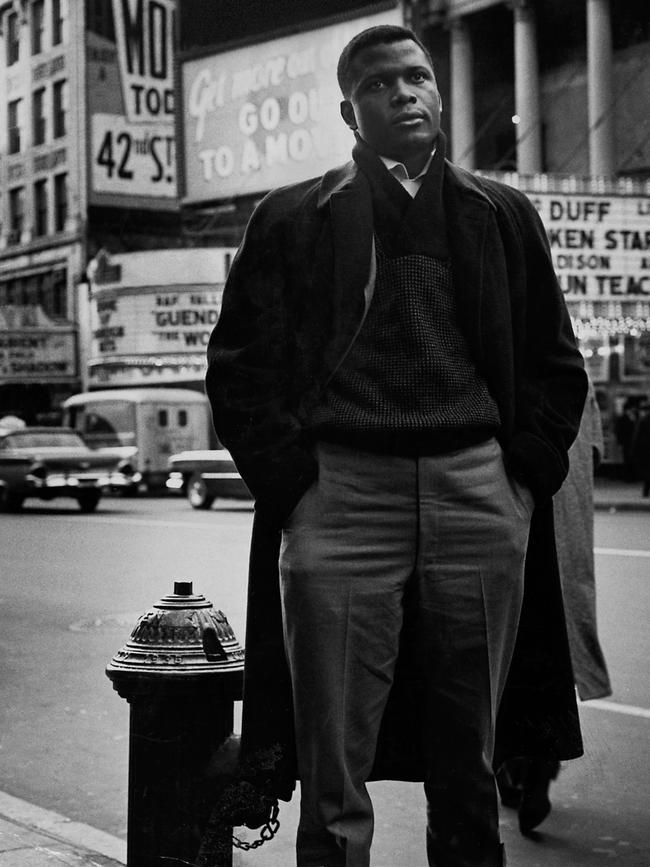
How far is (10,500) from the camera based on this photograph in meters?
23.5

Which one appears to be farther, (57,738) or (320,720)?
(57,738)

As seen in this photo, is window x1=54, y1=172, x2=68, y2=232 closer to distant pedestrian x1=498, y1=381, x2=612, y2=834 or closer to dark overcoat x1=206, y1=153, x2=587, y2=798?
distant pedestrian x1=498, y1=381, x2=612, y2=834

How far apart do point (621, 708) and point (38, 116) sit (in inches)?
1802

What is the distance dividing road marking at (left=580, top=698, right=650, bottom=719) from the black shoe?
1589 mm

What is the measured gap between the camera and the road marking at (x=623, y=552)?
13.3 metres

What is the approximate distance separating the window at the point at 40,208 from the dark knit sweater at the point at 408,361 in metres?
46.7

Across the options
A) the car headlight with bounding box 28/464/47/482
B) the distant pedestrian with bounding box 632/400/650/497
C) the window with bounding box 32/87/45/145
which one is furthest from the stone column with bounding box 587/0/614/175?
the window with bounding box 32/87/45/145

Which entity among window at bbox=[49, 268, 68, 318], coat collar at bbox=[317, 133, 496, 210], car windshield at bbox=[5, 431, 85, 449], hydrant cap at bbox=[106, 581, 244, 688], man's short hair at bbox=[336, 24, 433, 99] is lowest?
hydrant cap at bbox=[106, 581, 244, 688]

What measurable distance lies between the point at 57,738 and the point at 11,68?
156 feet

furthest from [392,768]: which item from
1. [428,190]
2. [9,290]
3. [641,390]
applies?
[9,290]

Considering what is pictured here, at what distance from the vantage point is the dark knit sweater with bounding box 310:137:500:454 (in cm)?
279

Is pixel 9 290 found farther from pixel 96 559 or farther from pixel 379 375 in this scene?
pixel 379 375

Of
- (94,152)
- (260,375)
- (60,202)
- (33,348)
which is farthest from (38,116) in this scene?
(260,375)

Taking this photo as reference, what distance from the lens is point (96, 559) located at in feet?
46.9
